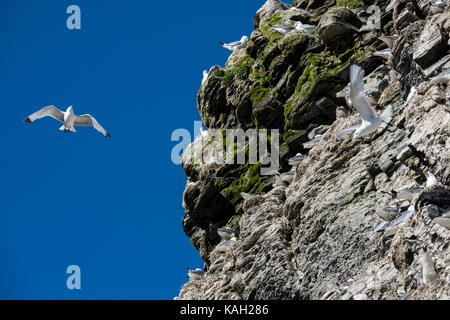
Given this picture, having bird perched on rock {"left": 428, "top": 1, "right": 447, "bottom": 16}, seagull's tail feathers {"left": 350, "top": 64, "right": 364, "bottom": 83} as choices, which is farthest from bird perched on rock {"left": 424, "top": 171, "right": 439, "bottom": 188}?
bird perched on rock {"left": 428, "top": 1, "right": 447, "bottom": 16}

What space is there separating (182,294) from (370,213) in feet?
31.1

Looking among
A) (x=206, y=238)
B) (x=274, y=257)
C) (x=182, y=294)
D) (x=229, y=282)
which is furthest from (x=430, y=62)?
(x=206, y=238)

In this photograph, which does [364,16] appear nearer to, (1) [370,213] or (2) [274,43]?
(2) [274,43]

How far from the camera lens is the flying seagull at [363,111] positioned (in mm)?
18156

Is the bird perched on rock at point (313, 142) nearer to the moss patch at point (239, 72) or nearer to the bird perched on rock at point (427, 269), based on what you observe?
the moss patch at point (239, 72)

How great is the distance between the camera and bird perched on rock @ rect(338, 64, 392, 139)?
18.1 metres

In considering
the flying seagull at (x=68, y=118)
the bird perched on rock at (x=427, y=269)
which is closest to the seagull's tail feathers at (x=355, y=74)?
the bird perched on rock at (x=427, y=269)

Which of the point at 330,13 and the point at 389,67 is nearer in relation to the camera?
the point at 389,67

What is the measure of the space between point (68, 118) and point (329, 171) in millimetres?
10775

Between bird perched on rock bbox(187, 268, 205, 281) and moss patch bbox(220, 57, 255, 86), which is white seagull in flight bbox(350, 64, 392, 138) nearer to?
bird perched on rock bbox(187, 268, 205, 281)

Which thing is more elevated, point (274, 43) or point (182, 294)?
point (274, 43)

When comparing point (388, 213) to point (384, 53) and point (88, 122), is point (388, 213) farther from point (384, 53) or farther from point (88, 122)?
point (88, 122)
